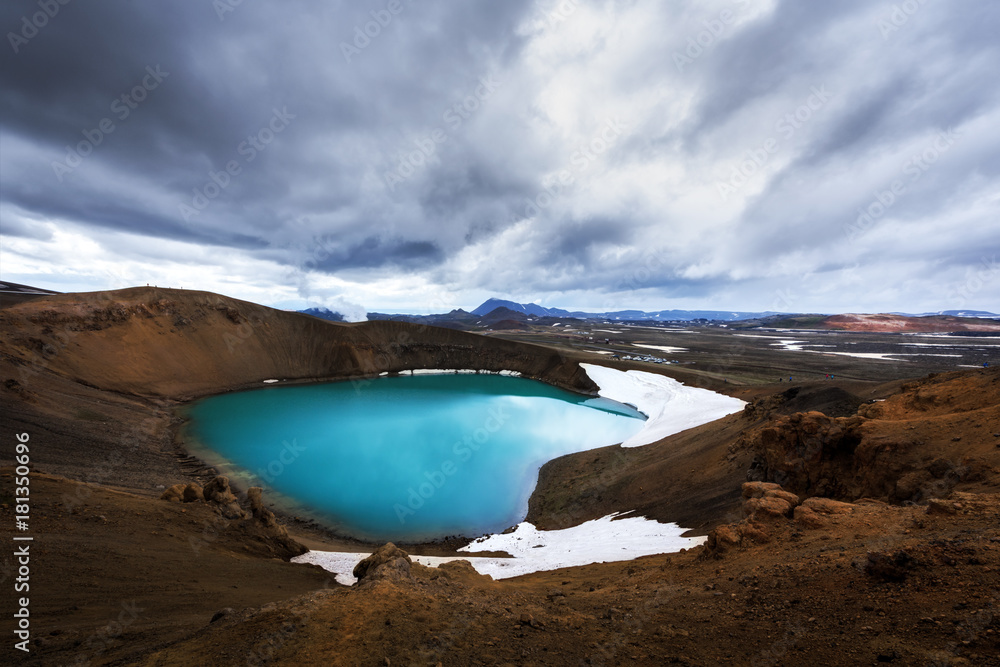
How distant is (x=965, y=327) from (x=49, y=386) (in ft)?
731

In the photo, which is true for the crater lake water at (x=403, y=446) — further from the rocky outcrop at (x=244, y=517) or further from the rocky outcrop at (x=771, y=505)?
the rocky outcrop at (x=771, y=505)

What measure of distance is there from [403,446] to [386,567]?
62.9 ft

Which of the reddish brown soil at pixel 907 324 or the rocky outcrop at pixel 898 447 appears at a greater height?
the reddish brown soil at pixel 907 324

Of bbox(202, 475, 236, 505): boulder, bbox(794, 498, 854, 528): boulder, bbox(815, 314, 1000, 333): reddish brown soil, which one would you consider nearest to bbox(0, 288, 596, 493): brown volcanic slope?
bbox(202, 475, 236, 505): boulder

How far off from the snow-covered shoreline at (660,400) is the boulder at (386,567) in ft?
64.8

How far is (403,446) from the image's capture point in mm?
24391

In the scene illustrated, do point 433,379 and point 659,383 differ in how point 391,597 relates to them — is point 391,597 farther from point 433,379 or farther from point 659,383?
point 433,379

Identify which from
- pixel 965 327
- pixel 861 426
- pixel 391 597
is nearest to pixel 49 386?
pixel 391 597

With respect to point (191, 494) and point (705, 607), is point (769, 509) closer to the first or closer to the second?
point (705, 607)

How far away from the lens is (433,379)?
53.9 metres

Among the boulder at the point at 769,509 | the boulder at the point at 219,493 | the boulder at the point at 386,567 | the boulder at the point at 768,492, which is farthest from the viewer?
the boulder at the point at 219,493

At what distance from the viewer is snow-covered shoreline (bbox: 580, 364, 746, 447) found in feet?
84.5

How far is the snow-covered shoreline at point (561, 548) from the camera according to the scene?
10.1 meters

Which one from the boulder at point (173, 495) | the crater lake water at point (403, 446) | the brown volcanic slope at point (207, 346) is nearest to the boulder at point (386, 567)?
the boulder at point (173, 495)
